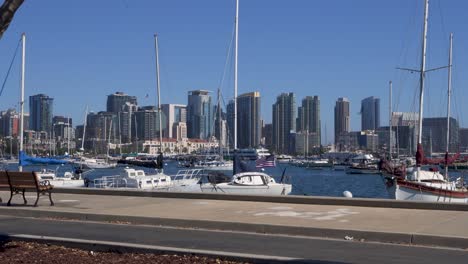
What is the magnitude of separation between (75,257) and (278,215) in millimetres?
7293

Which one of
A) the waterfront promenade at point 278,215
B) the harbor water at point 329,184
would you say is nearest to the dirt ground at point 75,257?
the waterfront promenade at point 278,215

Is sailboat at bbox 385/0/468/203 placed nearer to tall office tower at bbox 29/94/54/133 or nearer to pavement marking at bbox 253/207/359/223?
pavement marking at bbox 253/207/359/223

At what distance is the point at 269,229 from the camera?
568 inches

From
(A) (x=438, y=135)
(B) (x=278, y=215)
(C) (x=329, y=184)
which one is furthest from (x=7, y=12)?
(A) (x=438, y=135)

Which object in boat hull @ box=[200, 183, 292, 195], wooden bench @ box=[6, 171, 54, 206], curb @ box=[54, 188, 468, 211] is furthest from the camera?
boat hull @ box=[200, 183, 292, 195]

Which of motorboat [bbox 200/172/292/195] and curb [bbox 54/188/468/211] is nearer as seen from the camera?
curb [bbox 54/188/468/211]

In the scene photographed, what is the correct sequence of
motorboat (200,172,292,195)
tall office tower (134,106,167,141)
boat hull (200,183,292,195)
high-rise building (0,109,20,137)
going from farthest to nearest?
tall office tower (134,106,167,141), high-rise building (0,109,20,137), motorboat (200,172,292,195), boat hull (200,183,292,195)

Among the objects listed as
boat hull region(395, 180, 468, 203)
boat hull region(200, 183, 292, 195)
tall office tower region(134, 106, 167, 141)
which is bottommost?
boat hull region(395, 180, 468, 203)

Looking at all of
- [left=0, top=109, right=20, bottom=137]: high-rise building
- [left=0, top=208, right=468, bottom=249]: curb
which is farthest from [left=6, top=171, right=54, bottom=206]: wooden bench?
[left=0, top=109, right=20, bottom=137]: high-rise building

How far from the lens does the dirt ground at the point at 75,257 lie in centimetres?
1016

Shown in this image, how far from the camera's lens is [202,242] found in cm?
1294

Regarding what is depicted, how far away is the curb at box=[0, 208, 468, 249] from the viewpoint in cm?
1270

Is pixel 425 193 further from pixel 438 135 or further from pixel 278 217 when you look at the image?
pixel 438 135

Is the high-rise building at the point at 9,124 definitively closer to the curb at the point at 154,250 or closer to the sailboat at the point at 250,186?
the sailboat at the point at 250,186
